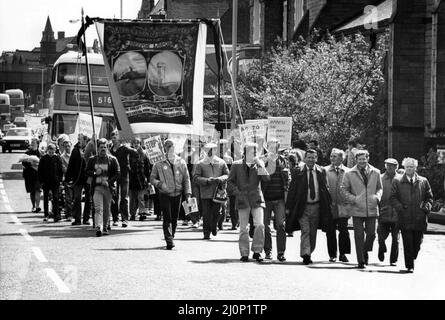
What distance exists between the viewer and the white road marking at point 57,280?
12.6m

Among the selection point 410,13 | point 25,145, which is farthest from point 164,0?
point 410,13

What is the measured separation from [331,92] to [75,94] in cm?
864

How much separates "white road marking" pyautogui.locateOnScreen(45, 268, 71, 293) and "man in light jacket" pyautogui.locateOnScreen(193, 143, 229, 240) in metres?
5.77

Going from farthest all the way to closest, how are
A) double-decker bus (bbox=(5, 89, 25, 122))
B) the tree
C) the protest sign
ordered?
double-decker bus (bbox=(5, 89, 25, 122)) → the tree → the protest sign

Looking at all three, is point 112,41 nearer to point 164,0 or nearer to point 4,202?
point 4,202

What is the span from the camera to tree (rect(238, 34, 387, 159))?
35.3 m

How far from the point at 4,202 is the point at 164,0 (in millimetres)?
62709

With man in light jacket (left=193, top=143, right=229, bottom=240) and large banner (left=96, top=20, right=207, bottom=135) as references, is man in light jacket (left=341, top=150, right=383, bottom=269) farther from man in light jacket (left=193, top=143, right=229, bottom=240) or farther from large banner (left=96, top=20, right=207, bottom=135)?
large banner (left=96, top=20, right=207, bottom=135)

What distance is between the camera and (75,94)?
3809 cm

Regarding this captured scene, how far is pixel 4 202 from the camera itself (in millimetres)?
30969

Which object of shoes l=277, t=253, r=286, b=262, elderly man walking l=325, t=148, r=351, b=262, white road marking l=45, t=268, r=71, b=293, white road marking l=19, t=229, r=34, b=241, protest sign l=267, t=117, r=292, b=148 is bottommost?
white road marking l=19, t=229, r=34, b=241

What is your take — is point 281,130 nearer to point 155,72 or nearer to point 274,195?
point 155,72

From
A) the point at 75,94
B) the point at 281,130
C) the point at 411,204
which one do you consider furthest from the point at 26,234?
the point at 75,94

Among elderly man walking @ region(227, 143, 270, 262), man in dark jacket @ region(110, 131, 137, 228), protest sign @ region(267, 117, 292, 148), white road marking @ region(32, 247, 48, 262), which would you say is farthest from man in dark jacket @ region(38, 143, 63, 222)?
elderly man walking @ region(227, 143, 270, 262)
